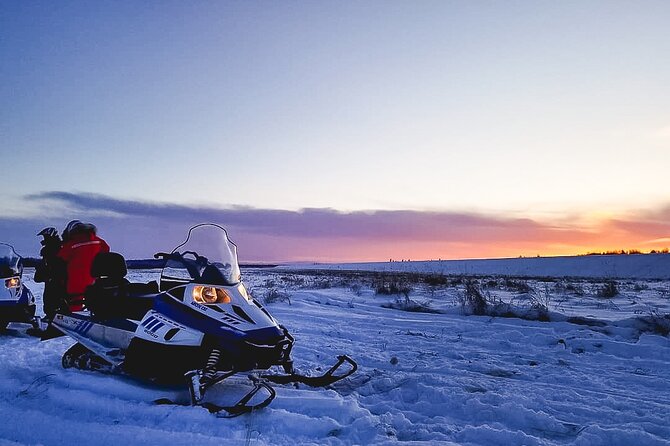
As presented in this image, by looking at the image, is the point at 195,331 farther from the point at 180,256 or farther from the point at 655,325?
the point at 655,325

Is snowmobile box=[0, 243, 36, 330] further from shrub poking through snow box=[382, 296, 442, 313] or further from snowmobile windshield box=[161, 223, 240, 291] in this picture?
shrub poking through snow box=[382, 296, 442, 313]

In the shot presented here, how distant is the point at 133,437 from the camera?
3.43 m

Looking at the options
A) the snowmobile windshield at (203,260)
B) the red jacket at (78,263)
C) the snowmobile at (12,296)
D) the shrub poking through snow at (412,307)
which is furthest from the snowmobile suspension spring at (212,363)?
the shrub poking through snow at (412,307)

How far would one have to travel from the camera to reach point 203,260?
4.69 meters

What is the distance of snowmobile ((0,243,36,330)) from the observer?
7566mm

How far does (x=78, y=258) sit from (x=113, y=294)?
60.5 inches

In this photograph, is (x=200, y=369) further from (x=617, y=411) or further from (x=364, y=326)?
(x=364, y=326)

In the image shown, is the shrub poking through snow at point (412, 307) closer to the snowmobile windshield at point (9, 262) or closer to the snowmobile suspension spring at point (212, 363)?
the snowmobile suspension spring at point (212, 363)

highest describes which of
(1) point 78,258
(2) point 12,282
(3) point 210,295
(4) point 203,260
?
(4) point 203,260

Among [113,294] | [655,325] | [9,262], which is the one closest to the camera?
[113,294]

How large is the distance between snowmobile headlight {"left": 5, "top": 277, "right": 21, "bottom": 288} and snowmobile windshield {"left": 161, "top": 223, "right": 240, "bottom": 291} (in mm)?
4636

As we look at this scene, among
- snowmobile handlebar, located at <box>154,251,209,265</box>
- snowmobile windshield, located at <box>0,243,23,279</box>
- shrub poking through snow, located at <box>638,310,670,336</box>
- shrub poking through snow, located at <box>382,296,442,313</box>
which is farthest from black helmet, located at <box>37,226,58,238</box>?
shrub poking through snow, located at <box>638,310,670,336</box>

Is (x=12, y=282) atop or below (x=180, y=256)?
below

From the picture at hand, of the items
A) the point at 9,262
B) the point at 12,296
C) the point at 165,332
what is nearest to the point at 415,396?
the point at 165,332
